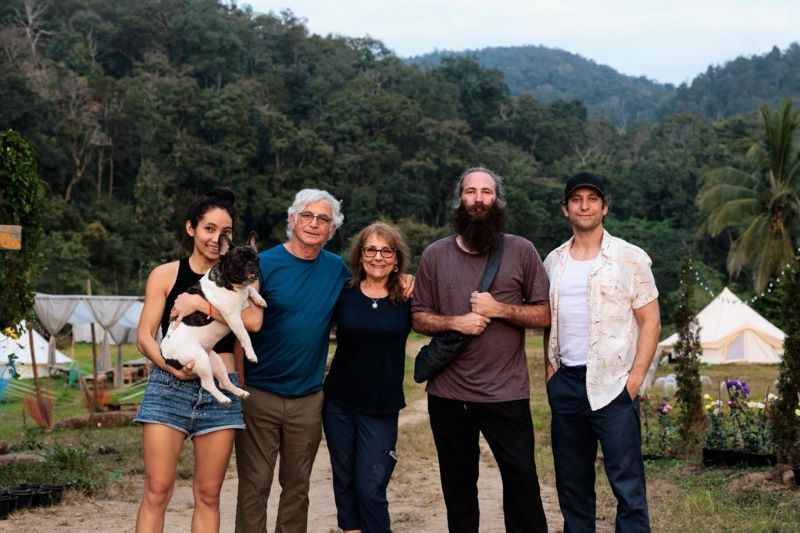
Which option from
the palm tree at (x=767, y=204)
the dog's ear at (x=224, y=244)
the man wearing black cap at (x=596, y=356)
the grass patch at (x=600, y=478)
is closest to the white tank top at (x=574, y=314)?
the man wearing black cap at (x=596, y=356)

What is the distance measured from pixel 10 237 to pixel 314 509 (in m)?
3.24

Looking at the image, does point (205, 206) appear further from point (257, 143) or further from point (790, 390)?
point (257, 143)

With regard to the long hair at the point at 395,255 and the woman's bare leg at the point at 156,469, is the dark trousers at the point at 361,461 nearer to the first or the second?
the long hair at the point at 395,255

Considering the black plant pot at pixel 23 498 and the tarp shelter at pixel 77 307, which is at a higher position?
the tarp shelter at pixel 77 307

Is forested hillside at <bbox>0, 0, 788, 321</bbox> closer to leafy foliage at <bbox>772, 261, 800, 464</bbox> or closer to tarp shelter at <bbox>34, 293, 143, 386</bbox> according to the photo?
tarp shelter at <bbox>34, 293, 143, 386</bbox>

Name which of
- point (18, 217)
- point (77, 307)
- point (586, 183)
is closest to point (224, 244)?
point (586, 183)

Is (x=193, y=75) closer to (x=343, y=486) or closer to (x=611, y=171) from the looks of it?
(x=611, y=171)

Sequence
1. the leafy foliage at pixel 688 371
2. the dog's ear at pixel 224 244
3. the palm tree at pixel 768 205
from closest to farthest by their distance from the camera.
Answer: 1. the dog's ear at pixel 224 244
2. the leafy foliage at pixel 688 371
3. the palm tree at pixel 768 205

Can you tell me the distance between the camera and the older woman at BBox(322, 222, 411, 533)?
447 centimetres

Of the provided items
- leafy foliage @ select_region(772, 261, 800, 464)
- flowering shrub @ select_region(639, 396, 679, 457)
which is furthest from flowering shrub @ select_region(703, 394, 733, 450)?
leafy foliage @ select_region(772, 261, 800, 464)

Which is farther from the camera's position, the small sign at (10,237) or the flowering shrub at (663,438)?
→ the flowering shrub at (663,438)

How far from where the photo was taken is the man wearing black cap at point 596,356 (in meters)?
4.39

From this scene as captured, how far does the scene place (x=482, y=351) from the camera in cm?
440

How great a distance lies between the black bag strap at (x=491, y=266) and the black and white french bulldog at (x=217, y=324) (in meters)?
1.08
